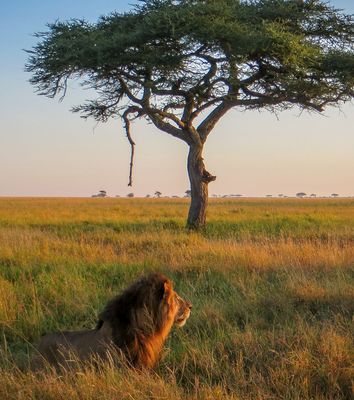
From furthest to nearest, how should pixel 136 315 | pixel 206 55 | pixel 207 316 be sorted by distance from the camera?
pixel 206 55, pixel 207 316, pixel 136 315

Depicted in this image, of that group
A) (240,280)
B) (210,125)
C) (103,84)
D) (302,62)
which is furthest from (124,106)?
(240,280)

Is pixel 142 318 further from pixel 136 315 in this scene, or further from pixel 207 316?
pixel 207 316

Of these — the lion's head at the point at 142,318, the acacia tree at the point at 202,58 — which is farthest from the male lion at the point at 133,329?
the acacia tree at the point at 202,58

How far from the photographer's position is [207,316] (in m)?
7.41

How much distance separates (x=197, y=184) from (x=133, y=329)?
14022 mm

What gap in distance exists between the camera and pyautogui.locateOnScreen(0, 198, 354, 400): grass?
5227mm

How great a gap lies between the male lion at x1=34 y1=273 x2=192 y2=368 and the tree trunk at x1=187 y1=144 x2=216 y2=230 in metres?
13.6

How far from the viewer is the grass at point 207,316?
206 inches

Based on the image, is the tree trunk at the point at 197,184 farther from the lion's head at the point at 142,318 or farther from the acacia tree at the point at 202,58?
the lion's head at the point at 142,318

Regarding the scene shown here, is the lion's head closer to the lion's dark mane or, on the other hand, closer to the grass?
the lion's dark mane

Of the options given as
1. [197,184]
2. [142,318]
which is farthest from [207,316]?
[197,184]

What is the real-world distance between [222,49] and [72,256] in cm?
836

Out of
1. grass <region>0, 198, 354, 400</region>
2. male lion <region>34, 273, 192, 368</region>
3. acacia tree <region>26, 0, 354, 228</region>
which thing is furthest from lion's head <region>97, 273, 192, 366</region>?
acacia tree <region>26, 0, 354, 228</region>

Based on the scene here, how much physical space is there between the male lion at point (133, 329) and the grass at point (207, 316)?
8.1 inches
